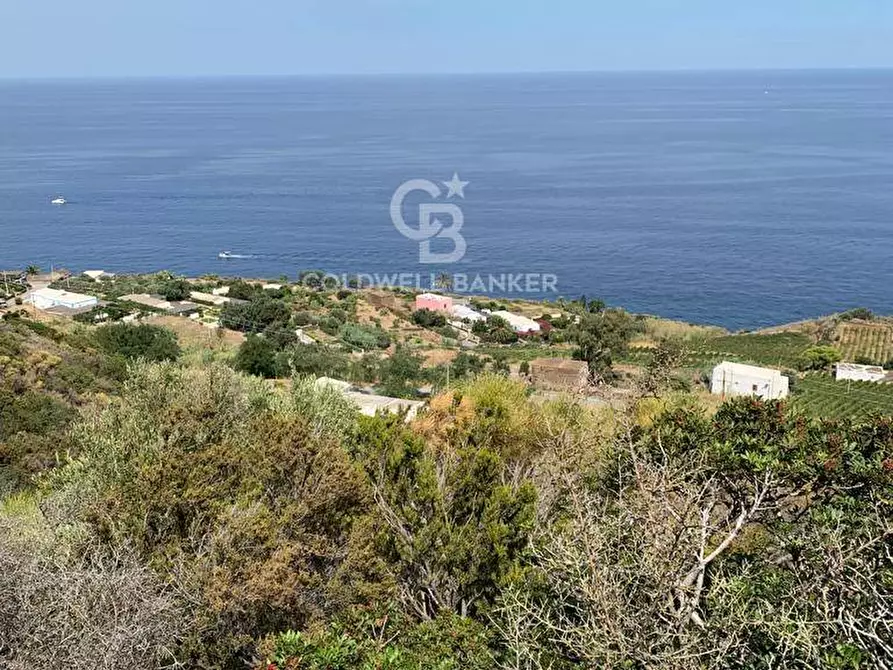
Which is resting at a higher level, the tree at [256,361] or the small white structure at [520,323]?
the tree at [256,361]

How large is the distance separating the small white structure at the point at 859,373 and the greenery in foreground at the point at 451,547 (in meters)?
30.9

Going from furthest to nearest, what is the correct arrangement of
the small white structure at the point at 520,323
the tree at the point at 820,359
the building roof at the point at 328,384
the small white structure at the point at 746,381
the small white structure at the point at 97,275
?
the small white structure at the point at 97,275, the small white structure at the point at 520,323, the tree at the point at 820,359, the small white structure at the point at 746,381, the building roof at the point at 328,384

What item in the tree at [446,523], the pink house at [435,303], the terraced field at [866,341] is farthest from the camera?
the pink house at [435,303]

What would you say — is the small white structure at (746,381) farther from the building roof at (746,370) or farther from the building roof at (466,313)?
the building roof at (466,313)

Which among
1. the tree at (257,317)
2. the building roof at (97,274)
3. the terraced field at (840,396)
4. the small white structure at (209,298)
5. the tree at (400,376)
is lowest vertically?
the terraced field at (840,396)

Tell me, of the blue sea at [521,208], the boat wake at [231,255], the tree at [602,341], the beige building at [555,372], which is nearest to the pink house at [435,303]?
the blue sea at [521,208]

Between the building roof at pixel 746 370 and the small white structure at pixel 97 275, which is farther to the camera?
the small white structure at pixel 97 275

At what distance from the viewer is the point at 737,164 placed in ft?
324

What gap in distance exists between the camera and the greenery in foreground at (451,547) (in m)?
5.43

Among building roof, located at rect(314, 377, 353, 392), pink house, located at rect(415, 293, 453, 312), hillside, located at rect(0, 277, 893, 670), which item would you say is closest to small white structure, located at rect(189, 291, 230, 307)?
pink house, located at rect(415, 293, 453, 312)

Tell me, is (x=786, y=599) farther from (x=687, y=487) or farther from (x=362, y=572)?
(x=362, y=572)

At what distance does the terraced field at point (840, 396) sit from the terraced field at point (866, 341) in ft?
18.9

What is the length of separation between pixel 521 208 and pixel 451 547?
6801cm

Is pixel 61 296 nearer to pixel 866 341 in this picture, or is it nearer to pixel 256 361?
pixel 256 361
